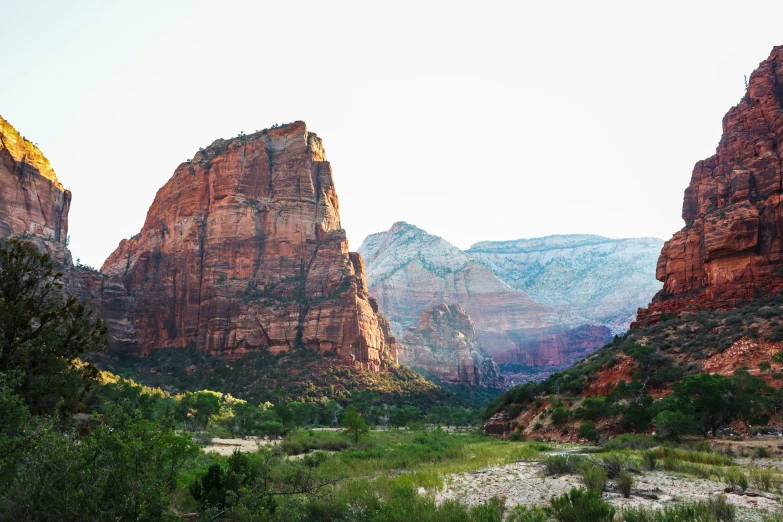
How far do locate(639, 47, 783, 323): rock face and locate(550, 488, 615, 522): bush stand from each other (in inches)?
1794

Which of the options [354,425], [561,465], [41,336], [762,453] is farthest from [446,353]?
A: [41,336]

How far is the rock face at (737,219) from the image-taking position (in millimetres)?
48406

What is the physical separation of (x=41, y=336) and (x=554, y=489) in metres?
14.4

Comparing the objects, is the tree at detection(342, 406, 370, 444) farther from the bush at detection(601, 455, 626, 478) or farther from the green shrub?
the green shrub

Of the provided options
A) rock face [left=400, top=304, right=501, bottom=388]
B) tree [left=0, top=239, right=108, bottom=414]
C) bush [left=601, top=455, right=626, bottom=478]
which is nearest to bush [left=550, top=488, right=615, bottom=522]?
bush [left=601, top=455, right=626, bottom=478]

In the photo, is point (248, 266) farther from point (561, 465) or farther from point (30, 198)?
point (561, 465)

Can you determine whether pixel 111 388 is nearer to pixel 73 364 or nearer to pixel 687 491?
pixel 73 364

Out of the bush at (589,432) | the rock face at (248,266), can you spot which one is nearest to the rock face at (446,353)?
the rock face at (248,266)

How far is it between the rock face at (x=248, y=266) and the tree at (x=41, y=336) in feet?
227

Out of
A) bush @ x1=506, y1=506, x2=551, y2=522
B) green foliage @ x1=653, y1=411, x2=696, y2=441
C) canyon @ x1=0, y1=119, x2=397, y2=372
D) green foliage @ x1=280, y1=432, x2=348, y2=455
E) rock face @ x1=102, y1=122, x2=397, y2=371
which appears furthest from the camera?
rock face @ x1=102, y1=122, x2=397, y2=371

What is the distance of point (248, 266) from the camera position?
306ft

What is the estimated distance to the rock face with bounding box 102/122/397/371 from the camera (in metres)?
85.6

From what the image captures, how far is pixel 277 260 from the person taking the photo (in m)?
93.9

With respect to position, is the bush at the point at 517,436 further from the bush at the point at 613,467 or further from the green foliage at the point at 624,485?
the green foliage at the point at 624,485
